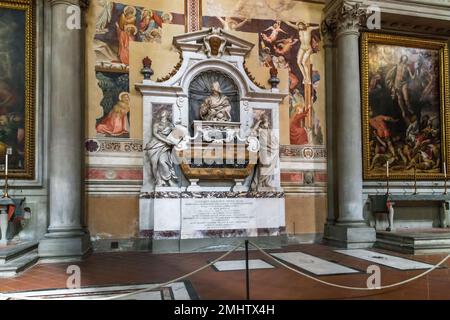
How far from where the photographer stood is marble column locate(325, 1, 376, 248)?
843 cm

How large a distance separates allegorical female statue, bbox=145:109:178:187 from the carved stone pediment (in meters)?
1.91

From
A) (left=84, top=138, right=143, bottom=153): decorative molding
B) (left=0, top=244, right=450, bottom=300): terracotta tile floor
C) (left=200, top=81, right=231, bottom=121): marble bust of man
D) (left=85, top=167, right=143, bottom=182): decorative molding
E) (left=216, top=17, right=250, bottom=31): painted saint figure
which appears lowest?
(left=0, top=244, right=450, bottom=300): terracotta tile floor

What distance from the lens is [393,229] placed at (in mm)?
8734

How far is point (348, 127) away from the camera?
852cm

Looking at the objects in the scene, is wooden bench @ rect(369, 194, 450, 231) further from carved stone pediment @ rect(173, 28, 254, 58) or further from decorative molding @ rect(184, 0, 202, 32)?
decorative molding @ rect(184, 0, 202, 32)

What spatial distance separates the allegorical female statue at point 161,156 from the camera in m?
7.82

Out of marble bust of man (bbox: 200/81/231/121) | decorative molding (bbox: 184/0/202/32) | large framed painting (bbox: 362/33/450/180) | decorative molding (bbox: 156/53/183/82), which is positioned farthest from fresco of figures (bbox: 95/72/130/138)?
large framed painting (bbox: 362/33/450/180)

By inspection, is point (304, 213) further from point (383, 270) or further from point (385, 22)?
point (385, 22)

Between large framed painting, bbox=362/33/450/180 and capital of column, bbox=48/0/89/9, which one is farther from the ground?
capital of column, bbox=48/0/89/9

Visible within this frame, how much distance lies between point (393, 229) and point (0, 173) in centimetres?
826

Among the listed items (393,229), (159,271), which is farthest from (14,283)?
(393,229)

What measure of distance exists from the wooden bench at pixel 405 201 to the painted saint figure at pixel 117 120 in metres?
5.85

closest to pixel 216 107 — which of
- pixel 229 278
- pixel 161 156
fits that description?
pixel 161 156

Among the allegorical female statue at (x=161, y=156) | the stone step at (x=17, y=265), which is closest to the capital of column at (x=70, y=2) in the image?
the allegorical female statue at (x=161, y=156)
